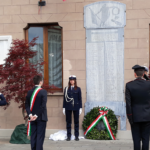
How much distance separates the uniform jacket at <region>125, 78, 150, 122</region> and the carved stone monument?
305 cm

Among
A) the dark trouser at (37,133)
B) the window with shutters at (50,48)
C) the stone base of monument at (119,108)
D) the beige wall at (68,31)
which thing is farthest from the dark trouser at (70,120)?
the dark trouser at (37,133)

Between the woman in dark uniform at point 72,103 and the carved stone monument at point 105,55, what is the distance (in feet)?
1.74

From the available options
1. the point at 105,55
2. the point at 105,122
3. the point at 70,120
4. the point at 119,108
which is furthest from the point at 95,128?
the point at 105,55

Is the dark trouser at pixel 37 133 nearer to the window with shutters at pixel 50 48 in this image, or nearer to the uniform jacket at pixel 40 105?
the uniform jacket at pixel 40 105

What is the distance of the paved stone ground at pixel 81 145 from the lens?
21.4 feet

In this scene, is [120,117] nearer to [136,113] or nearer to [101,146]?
[101,146]

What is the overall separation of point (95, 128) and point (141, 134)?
2.87 metres

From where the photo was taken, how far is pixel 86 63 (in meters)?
7.89

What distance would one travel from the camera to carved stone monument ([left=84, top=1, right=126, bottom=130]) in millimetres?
7773

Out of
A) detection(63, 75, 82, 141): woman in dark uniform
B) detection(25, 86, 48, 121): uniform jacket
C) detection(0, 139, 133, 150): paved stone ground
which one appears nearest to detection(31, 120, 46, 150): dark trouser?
detection(25, 86, 48, 121): uniform jacket

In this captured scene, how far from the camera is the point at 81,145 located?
6801mm

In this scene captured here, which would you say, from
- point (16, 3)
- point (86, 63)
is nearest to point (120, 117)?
point (86, 63)

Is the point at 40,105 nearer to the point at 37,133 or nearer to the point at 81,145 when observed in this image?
the point at 37,133

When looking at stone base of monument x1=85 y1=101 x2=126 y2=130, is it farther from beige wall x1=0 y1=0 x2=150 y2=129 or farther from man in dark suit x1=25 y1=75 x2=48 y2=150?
man in dark suit x1=25 y1=75 x2=48 y2=150
